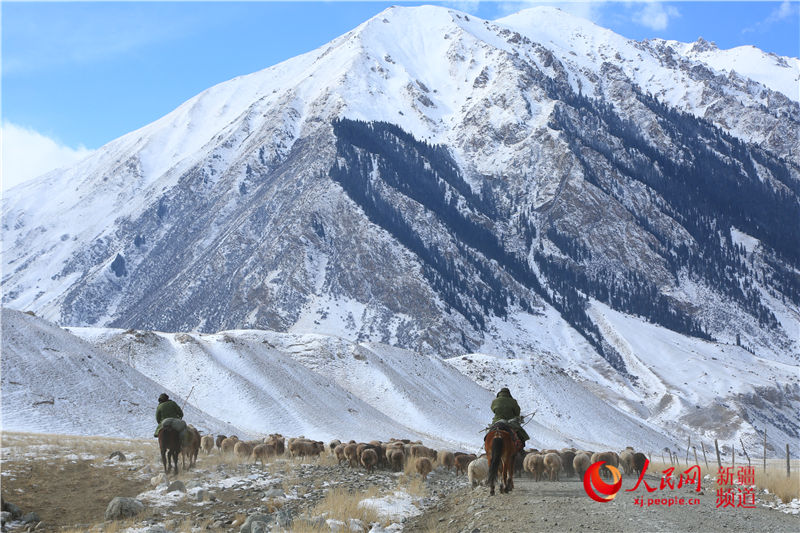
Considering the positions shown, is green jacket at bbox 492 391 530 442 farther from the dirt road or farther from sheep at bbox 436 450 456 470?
sheep at bbox 436 450 456 470

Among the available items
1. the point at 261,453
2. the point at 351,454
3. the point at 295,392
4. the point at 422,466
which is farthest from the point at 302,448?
the point at 295,392

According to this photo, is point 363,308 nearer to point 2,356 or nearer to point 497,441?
point 2,356

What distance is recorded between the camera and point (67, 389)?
44.7 metres

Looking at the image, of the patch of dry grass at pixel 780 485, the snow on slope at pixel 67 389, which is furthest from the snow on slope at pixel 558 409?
the patch of dry grass at pixel 780 485

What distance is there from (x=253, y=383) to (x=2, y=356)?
85.0 ft

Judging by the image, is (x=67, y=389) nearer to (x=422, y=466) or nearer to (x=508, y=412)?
(x=422, y=466)

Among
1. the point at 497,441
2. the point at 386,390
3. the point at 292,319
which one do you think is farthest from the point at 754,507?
the point at 292,319

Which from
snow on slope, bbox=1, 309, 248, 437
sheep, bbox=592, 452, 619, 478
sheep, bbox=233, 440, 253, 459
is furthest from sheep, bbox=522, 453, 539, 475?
snow on slope, bbox=1, 309, 248, 437

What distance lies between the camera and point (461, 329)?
18162cm

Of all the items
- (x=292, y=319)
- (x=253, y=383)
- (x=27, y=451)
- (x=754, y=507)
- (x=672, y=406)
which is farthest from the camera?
(x=292, y=319)

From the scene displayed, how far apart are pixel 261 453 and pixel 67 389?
21.9 metres

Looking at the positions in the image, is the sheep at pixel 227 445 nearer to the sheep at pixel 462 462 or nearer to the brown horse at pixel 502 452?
the sheep at pixel 462 462

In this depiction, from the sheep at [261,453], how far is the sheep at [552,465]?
11.9m

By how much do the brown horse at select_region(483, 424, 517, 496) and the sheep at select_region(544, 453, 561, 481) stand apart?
24.3ft
